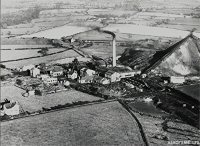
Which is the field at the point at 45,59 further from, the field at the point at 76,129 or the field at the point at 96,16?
the field at the point at 76,129

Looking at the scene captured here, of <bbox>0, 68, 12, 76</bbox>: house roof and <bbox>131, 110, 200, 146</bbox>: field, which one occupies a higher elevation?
<bbox>131, 110, 200, 146</bbox>: field

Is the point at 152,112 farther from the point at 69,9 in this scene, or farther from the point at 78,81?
the point at 69,9

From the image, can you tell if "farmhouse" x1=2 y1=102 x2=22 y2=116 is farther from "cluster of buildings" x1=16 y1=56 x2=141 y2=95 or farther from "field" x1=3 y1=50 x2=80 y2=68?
"field" x1=3 y1=50 x2=80 y2=68

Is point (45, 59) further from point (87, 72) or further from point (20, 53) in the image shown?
point (87, 72)

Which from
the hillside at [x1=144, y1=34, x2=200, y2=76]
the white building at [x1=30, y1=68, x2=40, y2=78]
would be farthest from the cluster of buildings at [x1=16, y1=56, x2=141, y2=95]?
the hillside at [x1=144, y1=34, x2=200, y2=76]

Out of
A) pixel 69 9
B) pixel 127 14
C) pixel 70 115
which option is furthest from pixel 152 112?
pixel 69 9

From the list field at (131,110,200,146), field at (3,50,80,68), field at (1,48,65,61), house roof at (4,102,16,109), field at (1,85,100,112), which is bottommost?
field at (1,85,100,112)

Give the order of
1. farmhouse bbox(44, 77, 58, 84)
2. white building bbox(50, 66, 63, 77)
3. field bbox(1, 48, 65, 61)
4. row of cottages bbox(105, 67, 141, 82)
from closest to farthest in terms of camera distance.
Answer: farmhouse bbox(44, 77, 58, 84) → row of cottages bbox(105, 67, 141, 82) → white building bbox(50, 66, 63, 77) → field bbox(1, 48, 65, 61)
